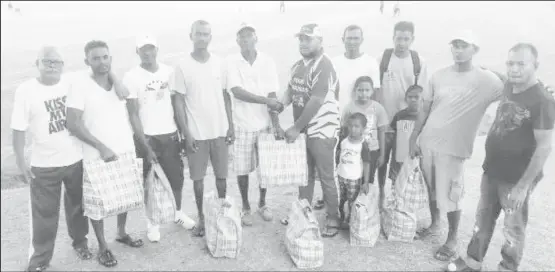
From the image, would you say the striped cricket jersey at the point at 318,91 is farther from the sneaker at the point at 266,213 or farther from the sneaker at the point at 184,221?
the sneaker at the point at 184,221

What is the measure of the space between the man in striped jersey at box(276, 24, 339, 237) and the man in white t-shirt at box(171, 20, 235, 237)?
2.32 ft

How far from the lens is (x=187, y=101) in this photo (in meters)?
4.34

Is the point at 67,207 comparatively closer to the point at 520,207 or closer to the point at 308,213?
the point at 308,213

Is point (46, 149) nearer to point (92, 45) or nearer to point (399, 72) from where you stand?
point (92, 45)

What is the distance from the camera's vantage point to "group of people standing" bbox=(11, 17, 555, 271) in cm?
346

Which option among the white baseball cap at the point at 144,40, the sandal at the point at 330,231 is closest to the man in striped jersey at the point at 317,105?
the sandal at the point at 330,231

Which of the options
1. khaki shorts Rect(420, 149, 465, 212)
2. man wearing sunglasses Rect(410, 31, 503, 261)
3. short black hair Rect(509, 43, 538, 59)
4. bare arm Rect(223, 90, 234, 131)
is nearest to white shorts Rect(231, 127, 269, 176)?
bare arm Rect(223, 90, 234, 131)

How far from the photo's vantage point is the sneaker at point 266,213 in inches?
195

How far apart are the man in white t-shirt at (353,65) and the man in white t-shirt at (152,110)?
1.73 meters

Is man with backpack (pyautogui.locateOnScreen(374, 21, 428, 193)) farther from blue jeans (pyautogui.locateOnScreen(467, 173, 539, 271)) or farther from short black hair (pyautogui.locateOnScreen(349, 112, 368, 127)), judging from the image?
blue jeans (pyautogui.locateOnScreen(467, 173, 539, 271))

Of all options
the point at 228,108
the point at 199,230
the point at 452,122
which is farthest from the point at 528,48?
the point at 199,230

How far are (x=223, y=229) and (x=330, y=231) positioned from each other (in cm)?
114

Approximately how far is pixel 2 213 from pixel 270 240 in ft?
11.6

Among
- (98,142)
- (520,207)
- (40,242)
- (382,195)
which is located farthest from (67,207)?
(520,207)
